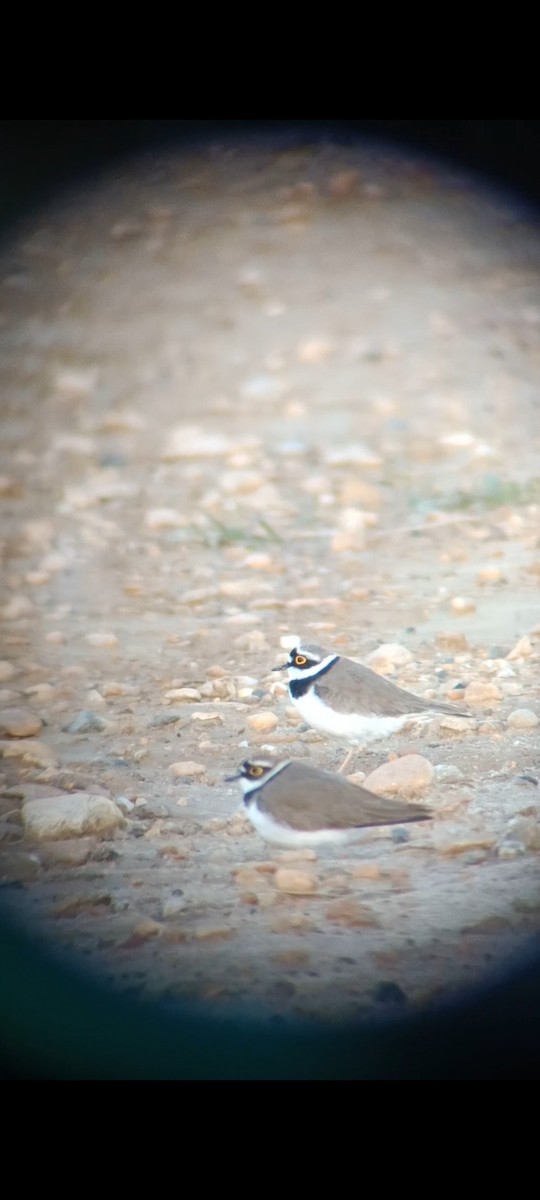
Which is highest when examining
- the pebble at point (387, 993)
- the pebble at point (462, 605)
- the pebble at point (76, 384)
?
the pebble at point (76, 384)

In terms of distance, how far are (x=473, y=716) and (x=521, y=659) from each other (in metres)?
0.21

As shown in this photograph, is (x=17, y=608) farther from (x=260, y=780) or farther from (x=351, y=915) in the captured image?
(x=351, y=915)

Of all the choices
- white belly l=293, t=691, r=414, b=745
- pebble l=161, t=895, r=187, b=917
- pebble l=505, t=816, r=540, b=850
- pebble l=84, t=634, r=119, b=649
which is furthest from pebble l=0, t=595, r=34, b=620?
pebble l=505, t=816, r=540, b=850

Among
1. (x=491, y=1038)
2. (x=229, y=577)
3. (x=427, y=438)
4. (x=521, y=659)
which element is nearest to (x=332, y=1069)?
(x=491, y=1038)

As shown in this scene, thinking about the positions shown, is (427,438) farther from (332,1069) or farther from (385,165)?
(332,1069)

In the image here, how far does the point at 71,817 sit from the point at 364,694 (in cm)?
56

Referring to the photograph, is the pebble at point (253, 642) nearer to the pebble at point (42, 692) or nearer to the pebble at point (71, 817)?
the pebble at point (42, 692)

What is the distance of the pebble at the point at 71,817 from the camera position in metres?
2.17

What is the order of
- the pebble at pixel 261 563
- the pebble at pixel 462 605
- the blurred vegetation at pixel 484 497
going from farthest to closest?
1. the blurred vegetation at pixel 484 497
2. the pebble at pixel 261 563
3. the pebble at pixel 462 605

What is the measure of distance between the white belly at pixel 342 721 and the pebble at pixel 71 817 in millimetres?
380

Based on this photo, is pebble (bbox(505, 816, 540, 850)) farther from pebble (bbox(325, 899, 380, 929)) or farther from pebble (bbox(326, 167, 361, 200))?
pebble (bbox(326, 167, 361, 200))

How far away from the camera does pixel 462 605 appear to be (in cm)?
263

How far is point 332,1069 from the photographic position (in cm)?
200

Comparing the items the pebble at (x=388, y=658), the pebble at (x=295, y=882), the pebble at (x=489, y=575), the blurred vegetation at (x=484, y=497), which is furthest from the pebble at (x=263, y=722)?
the blurred vegetation at (x=484, y=497)
